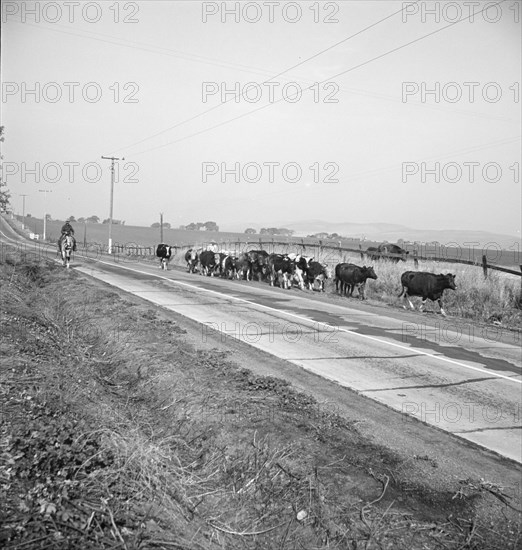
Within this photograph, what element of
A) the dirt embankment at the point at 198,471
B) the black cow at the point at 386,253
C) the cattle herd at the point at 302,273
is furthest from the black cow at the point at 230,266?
the dirt embankment at the point at 198,471

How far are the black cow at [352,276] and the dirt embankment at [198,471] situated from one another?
15.6 meters

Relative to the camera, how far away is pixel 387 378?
9.42 m

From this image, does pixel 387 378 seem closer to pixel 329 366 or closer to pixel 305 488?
pixel 329 366

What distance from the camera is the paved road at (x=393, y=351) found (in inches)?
310

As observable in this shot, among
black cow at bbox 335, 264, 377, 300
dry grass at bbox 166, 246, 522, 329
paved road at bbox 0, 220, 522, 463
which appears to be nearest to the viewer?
paved road at bbox 0, 220, 522, 463

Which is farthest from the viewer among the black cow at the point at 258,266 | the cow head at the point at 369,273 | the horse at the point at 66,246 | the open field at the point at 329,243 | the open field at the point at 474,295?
the open field at the point at 329,243

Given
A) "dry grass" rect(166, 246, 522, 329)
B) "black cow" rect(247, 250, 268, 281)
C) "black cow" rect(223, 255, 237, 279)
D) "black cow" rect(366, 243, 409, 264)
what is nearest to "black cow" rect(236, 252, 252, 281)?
"black cow" rect(247, 250, 268, 281)

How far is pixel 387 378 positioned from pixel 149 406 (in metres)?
A: 4.51

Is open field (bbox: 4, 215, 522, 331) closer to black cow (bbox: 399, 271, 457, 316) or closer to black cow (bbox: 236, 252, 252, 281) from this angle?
black cow (bbox: 399, 271, 457, 316)

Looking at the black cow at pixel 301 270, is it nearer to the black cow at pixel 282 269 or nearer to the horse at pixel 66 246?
the black cow at pixel 282 269

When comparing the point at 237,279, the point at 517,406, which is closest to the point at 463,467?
the point at 517,406

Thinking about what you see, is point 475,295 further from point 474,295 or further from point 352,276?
point 352,276

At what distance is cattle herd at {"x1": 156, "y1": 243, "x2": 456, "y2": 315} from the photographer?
65.7ft

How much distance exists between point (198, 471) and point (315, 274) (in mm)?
21874
